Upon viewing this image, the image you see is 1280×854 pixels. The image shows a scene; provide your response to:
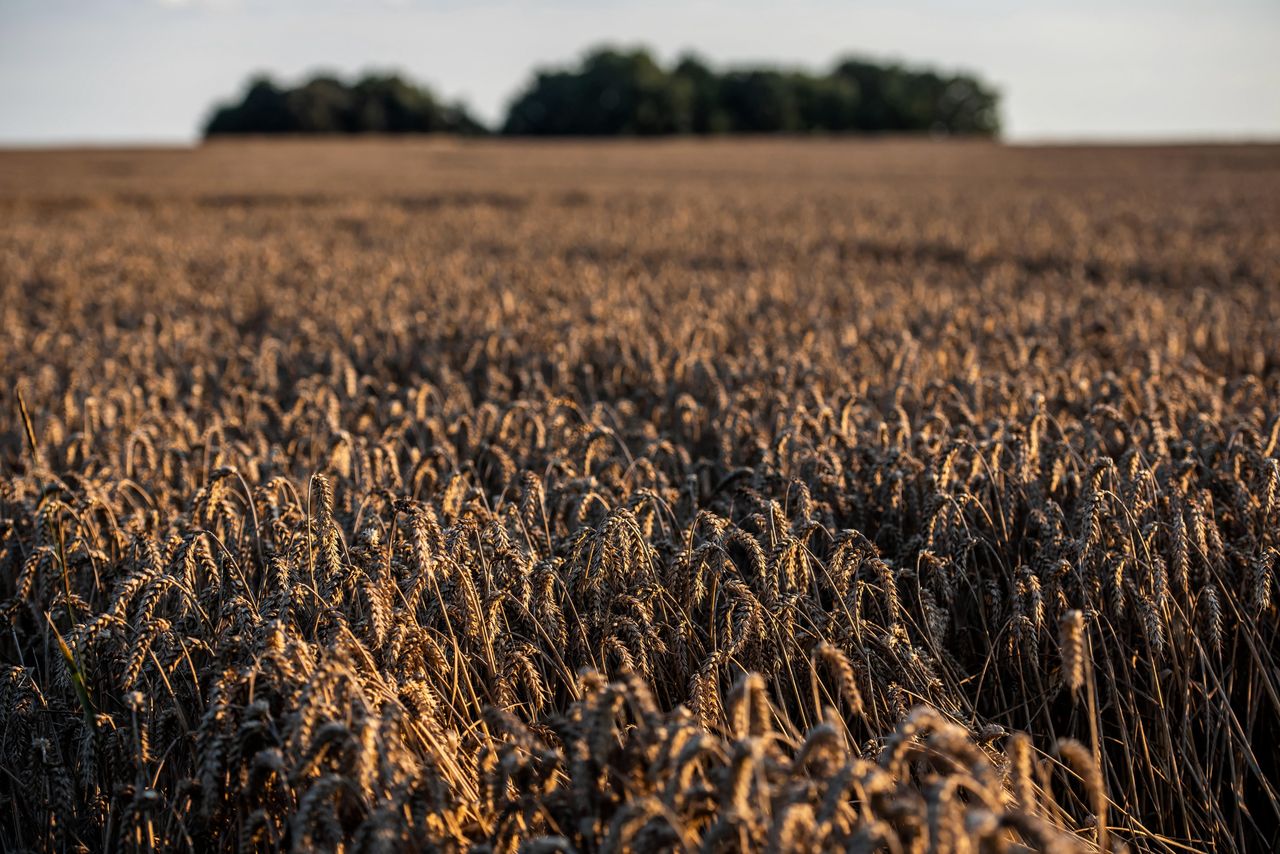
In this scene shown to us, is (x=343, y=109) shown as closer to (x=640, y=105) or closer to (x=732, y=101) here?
(x=640, y=105)

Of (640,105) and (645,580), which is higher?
(640,105)

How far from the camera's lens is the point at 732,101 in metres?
77.0

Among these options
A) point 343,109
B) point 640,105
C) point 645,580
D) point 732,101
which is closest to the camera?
point 645,580

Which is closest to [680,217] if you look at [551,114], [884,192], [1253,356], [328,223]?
[328,223]

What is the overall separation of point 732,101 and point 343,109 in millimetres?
30046

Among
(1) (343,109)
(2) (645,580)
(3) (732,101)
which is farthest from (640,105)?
(2) (645,580)

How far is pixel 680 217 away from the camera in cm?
1519

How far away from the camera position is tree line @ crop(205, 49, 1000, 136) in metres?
74.3

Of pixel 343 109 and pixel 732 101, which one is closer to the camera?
pixel 343 109

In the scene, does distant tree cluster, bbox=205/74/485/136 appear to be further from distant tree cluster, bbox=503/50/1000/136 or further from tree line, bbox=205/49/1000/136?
distant tree cluster, bbox=503/50/1000/136

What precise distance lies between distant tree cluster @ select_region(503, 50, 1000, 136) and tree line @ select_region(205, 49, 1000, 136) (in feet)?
0.26

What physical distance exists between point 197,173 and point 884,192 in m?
19.1

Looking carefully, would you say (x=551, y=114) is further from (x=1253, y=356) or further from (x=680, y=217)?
(x=1253, y=356)

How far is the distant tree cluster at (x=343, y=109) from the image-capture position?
74062 mm
